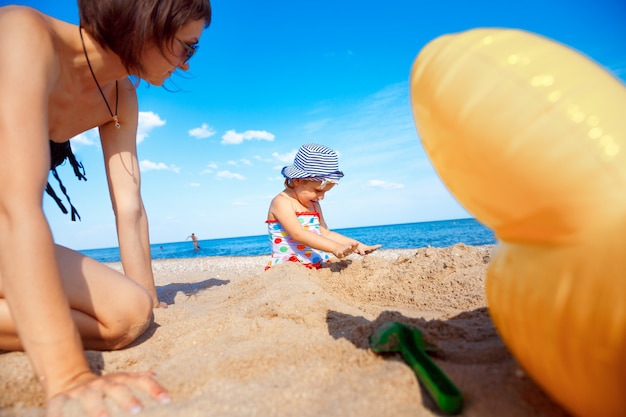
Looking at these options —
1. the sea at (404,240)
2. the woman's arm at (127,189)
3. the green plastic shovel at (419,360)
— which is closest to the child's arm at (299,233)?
the woman's arm at (127,189)

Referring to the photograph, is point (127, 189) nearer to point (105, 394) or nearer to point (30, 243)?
Result: point (30, 243)

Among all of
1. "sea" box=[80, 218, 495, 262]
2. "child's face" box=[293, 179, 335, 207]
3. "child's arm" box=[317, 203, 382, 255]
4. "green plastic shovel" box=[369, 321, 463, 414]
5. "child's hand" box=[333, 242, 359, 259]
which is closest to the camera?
"green plastic shovel" box=[369, 321, 463, 414]

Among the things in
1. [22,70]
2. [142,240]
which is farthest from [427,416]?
[142,240]

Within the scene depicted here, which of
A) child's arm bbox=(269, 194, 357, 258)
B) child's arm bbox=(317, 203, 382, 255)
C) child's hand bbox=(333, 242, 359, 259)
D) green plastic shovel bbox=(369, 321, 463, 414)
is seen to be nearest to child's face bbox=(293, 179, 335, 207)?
child's arm bbox=(269, 194, 357, 258)

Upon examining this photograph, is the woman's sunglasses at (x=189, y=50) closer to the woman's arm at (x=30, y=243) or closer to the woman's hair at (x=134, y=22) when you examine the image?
the woman's hair at (x=134, y=22)

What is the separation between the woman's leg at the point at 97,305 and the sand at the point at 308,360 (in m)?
0.10

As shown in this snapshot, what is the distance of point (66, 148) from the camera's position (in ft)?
8.89

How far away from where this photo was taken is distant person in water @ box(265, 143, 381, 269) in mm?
3477

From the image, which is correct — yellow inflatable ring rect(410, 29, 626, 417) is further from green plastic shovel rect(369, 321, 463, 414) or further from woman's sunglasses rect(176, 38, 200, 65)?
woman's sunglasses rect(176, 38, 200, 65)

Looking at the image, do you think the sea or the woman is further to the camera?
the sea

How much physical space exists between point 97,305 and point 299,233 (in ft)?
6.60

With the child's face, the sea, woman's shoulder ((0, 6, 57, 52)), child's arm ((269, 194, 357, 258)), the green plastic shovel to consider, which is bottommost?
the sea

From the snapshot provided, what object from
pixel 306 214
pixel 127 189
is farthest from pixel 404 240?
pixel 127 189

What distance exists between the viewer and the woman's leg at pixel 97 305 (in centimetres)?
171
